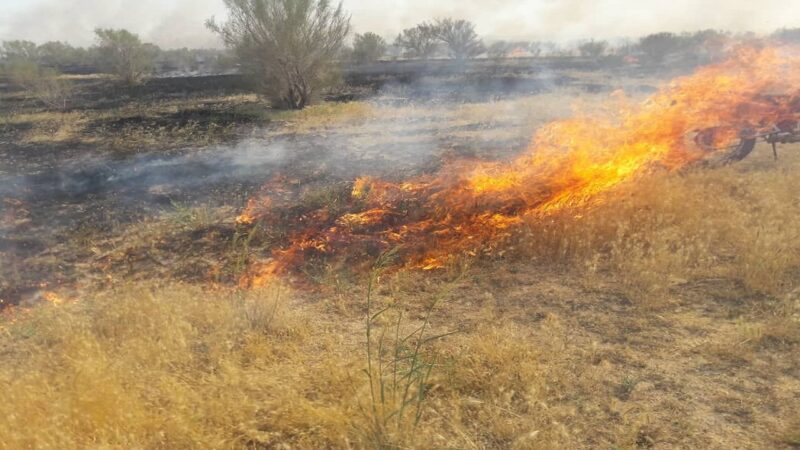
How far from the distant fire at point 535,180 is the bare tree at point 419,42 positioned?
45665mm

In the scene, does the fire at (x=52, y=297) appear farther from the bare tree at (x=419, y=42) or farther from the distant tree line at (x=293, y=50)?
the bare tree at (x=419, y=42)

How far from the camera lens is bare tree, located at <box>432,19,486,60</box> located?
50.8 m

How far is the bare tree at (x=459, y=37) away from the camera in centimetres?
5084

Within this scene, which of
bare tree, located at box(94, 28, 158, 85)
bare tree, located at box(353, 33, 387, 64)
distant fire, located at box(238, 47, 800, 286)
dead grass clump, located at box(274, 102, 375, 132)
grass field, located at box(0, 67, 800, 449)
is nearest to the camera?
grass field, located at box(0, 67, 800, 449)

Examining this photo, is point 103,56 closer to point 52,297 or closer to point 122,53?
point 122,53

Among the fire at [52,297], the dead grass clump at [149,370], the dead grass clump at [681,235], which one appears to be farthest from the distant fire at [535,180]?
the fire at [52,297]

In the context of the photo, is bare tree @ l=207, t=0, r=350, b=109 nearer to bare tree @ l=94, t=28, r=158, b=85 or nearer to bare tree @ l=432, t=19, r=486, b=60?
bare tree @ l=94, t=28, r=158, b=85

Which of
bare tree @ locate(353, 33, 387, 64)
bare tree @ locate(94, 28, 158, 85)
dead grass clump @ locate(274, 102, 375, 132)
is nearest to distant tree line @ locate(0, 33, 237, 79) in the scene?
bare tree @ locate(94, 28, 158, 85)

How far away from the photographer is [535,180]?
24.3 ft

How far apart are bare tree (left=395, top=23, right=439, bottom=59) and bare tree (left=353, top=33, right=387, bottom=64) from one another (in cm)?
718

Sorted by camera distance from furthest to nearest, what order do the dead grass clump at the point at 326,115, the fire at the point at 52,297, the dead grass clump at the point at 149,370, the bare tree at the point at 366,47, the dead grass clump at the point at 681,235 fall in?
1. the bare tree at the point at 366,47
2. the dead grass clump at the point at 326,115
3. the fire at the point at 52,297
4. the dead grass clump at the point at 681,235
5. the dead grass clump at the point at 149,370

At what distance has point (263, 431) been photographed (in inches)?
114

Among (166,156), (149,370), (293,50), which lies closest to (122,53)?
(293,50)

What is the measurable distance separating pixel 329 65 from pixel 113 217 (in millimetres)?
14265
